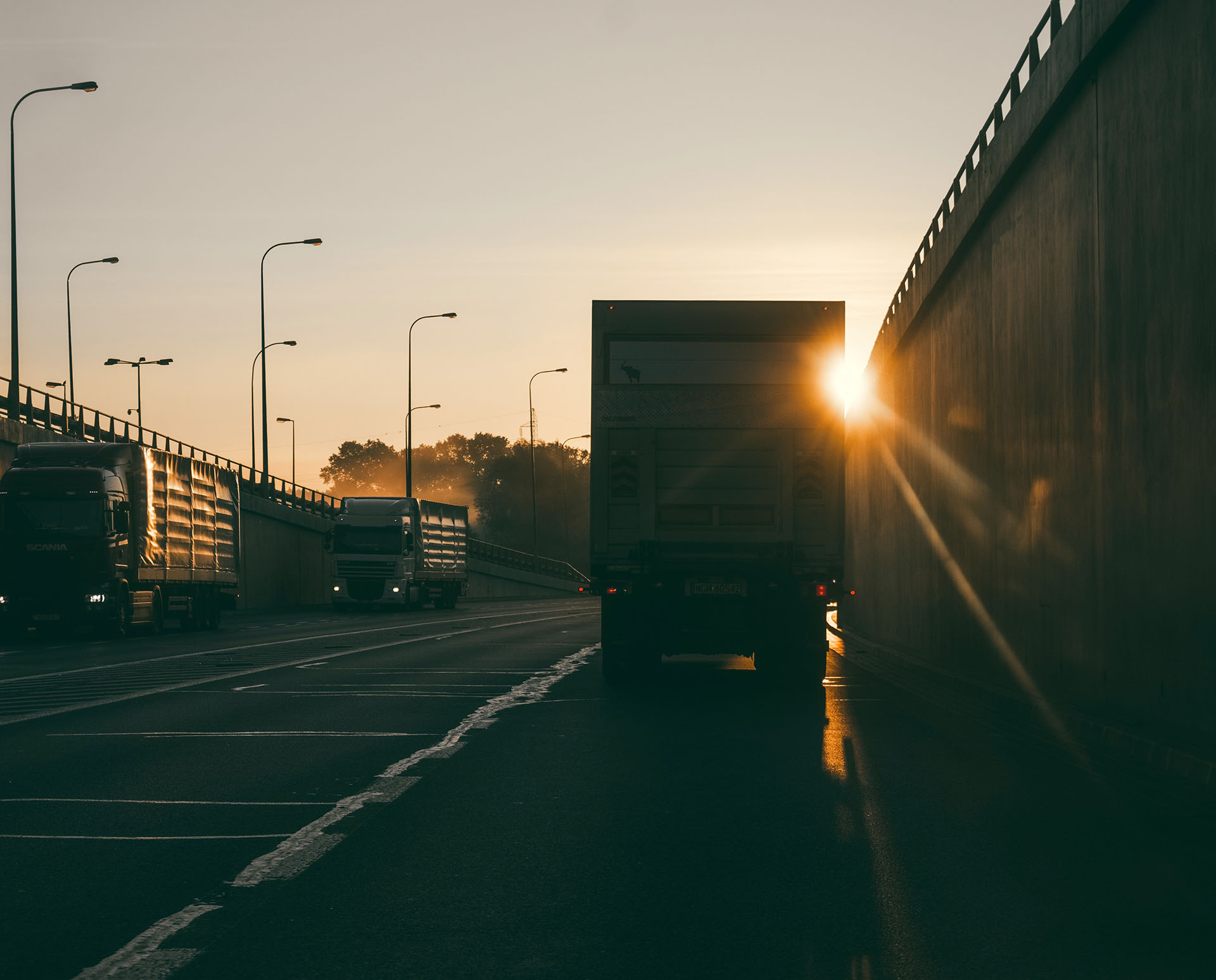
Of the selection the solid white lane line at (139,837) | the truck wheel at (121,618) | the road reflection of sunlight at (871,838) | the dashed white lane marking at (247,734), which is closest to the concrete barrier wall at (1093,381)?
the road reflection of sunlight at (871,838)

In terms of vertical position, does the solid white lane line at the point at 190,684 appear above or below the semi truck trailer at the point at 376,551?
below

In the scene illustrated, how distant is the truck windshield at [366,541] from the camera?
4762 cm

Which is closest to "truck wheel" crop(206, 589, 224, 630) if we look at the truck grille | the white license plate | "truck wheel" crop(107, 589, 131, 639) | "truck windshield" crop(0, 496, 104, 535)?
"truck wheel" crop(107, 589, 131, 639)

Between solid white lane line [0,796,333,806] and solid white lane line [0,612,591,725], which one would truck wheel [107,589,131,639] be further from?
solid white lane line [0,796,333,806]

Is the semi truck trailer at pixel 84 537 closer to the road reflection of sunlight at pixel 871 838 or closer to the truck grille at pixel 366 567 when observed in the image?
the truck grille at pixel 366 567

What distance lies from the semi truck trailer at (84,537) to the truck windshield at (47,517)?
0.04 ft

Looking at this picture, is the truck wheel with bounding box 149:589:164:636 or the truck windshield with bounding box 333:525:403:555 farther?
the truck windshield with bounding box 333:525:403:555

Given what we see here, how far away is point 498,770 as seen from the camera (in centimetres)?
968

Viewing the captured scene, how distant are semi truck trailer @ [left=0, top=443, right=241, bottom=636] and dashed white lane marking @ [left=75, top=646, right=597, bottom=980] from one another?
17.7 meters

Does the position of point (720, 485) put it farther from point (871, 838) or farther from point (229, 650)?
point (229, 650)

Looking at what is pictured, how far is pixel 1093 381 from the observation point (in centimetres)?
1295

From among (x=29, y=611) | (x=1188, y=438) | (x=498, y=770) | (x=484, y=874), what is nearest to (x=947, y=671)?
(x=1188, y=438)

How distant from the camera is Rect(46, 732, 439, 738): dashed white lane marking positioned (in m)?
11.6

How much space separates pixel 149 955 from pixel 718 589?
35.3 ft
